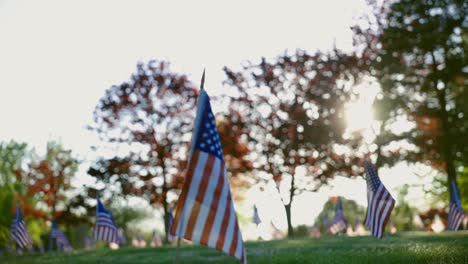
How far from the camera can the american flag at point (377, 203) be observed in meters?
14.8

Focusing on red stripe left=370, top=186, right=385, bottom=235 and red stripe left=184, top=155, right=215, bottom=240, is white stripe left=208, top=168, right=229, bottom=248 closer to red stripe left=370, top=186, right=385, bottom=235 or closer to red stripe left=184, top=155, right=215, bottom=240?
red stripe left=184, top=155, right=215, bottom=240

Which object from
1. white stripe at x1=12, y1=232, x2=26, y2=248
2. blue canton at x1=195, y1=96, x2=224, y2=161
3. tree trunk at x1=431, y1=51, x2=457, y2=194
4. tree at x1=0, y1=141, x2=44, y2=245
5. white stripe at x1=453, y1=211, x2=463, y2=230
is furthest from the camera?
tree at x1=0, y1=141, x2=44, y2=245

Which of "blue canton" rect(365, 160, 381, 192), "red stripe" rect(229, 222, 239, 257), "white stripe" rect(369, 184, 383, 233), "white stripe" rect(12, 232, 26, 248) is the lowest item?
"red stripe" rect(229, 222, 239, 257)

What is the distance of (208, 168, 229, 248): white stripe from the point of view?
7582 mm

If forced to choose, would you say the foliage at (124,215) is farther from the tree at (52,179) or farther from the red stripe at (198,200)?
the red stripe at (198,200)

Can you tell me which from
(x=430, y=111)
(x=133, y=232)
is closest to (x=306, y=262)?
(x=430, y=111)

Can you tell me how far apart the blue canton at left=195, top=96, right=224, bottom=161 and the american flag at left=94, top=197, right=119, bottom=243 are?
1824 cm

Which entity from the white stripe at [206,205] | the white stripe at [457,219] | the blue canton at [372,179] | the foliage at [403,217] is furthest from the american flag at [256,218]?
the foliage at [403,217]

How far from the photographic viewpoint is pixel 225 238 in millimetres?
7613

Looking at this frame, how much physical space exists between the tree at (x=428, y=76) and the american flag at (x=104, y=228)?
607 inches

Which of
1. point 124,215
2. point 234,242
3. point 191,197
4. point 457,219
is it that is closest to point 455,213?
point 457,219

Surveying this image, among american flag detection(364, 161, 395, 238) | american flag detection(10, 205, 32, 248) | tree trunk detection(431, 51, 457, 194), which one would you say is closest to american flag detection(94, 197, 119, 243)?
american flag detection(10, 205, 32, 248)

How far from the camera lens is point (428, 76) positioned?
101 ft

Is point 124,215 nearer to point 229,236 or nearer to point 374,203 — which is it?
point 374,203
